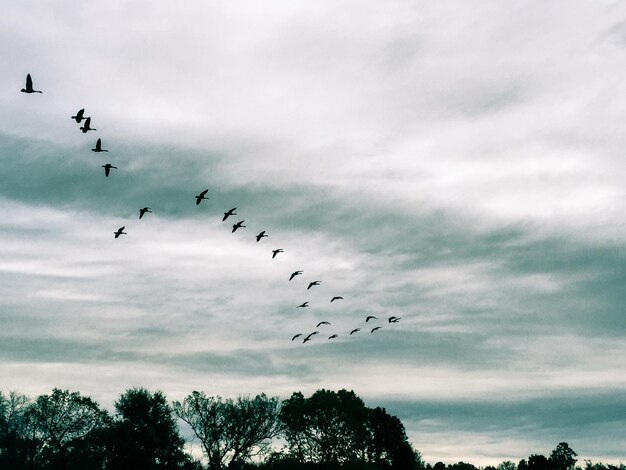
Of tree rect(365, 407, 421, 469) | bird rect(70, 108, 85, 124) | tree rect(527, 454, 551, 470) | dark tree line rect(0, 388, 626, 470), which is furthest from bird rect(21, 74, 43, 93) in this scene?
tree rect(527, 454, 551, 470)

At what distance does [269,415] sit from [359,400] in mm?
14781

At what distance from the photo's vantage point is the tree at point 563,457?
13012 cm

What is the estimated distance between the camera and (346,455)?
85.8 metres

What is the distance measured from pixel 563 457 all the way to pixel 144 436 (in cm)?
9955

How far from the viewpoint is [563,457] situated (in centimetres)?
13600

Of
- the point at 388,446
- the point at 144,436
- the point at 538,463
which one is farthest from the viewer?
the point at 538,463

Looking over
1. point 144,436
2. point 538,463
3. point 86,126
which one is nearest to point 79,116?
point 86,126

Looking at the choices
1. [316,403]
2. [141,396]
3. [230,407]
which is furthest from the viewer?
[316,403]

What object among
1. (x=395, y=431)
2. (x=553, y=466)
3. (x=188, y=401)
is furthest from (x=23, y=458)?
(x=553, y=466)

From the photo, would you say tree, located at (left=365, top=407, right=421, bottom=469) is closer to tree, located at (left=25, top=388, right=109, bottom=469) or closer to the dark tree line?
the dark tree line

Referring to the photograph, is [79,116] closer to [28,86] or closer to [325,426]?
[28,86]

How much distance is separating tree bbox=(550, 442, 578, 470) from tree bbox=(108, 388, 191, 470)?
85.8 metres

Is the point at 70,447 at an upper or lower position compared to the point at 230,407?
lower

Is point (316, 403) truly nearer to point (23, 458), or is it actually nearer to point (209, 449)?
point (209, 449)
